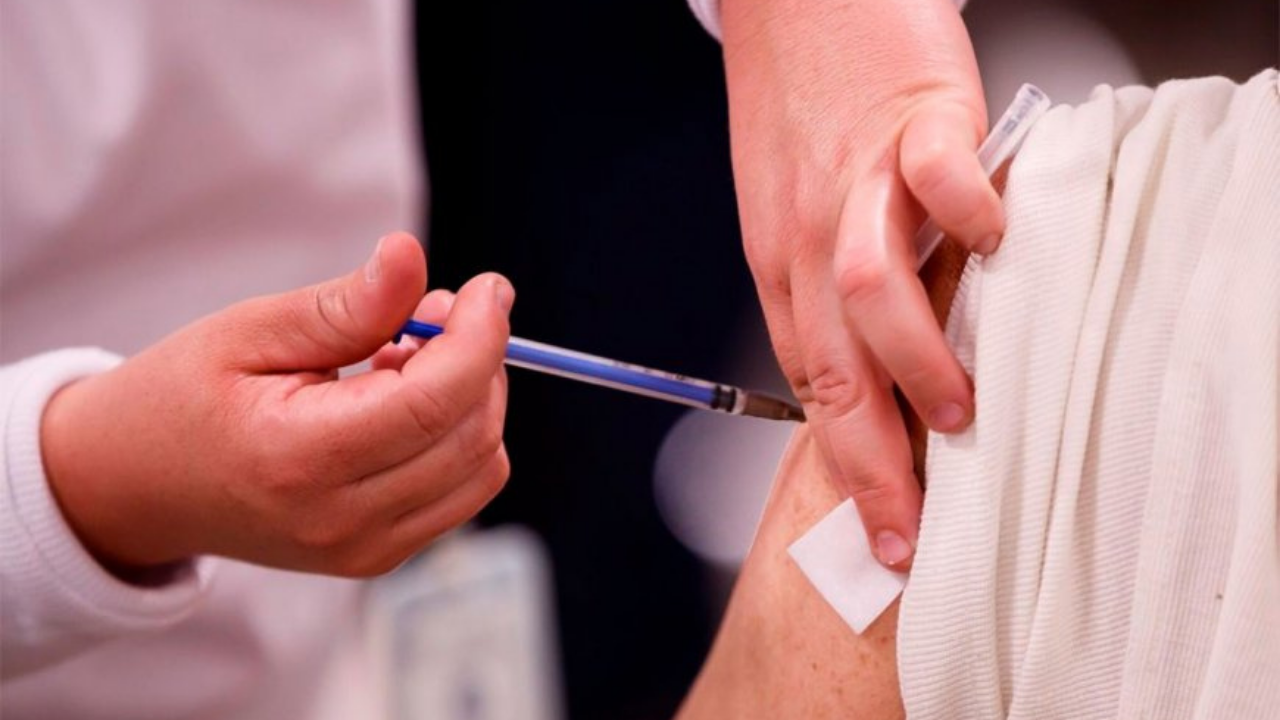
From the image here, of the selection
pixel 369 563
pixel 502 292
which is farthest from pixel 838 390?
pixel 369 563

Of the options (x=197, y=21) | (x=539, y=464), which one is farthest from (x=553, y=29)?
(x=197, y=21)

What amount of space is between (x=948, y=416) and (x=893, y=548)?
0.08 m

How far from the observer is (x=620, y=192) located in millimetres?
1872

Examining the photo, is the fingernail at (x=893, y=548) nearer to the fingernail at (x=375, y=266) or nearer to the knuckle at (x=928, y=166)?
the knuckle at (x=928, y=166)

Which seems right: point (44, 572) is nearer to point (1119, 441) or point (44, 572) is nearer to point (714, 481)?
point (1119, 441)

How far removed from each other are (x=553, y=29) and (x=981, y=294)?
1276 millimetres

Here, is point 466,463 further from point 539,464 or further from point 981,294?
point 539,464

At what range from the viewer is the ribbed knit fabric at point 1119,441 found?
21.6 inches

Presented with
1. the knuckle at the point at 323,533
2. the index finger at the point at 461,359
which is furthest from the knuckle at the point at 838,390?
the knuckle at the point at 323,533

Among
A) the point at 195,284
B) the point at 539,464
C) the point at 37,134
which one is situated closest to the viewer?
the point at 37,134

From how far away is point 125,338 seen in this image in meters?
1.10

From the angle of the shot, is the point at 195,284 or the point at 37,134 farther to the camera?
the point at 195,284

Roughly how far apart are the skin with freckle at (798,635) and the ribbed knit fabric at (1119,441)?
0.04m

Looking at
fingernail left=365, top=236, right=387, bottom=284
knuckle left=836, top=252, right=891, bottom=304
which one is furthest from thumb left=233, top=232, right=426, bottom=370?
knuckle left=836, top=252, right=891, bottom=304
